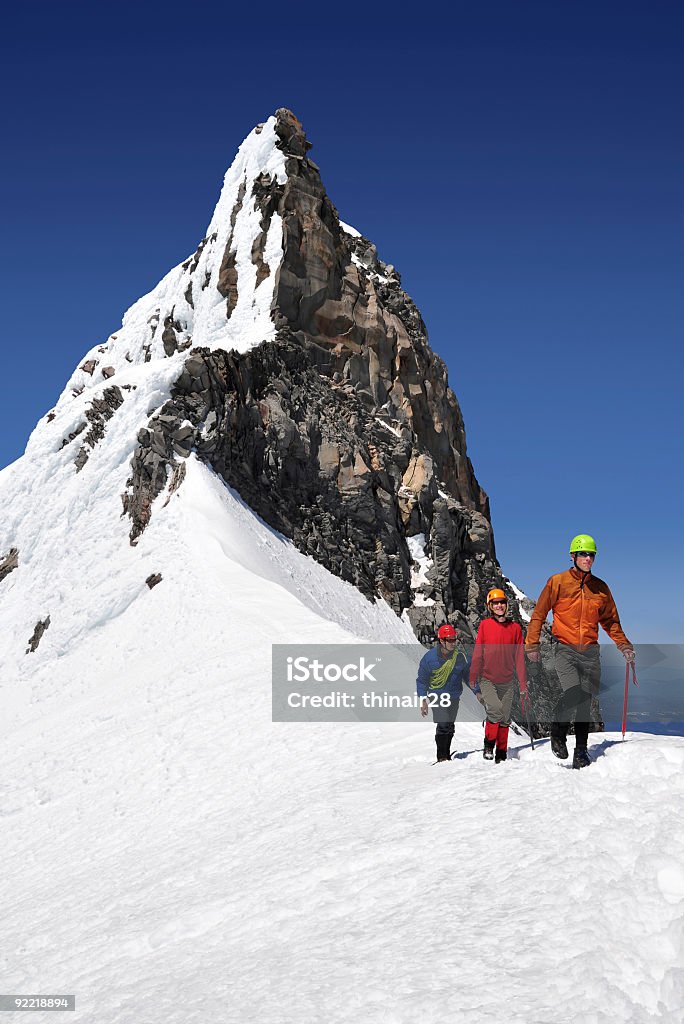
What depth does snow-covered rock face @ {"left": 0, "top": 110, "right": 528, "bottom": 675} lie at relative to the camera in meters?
34.1

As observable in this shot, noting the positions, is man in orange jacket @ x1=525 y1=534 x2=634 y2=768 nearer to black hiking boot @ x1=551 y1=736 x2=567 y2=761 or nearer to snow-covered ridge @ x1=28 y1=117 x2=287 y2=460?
black hiking boot @ x1=551 y1=736 x2=567 y2=761

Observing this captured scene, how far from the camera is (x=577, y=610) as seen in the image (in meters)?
8.62

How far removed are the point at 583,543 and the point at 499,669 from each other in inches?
75.5

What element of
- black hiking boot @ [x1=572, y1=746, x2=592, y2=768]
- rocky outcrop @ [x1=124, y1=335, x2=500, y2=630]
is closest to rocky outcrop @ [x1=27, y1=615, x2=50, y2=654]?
rocky outcrop @ [x1=124, y1=335, x2=500, y2=630]

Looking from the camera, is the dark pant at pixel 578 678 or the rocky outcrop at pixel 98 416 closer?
the dark pant at pixel 578 678

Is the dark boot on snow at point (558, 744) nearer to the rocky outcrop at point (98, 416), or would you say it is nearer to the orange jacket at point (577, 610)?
the orange jacket at point (577, 610)

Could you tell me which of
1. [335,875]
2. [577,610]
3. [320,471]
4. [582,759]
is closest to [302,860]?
[335,875]

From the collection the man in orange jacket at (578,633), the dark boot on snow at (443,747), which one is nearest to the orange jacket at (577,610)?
the man in orange jacket at (578,633)

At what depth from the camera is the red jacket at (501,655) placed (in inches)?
371

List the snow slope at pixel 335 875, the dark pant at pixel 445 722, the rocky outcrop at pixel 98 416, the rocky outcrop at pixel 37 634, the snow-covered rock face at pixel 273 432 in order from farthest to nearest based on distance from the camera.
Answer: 1. the rocky outcrop at pixel 98 416
2. the snow-covered rock face at pixel 273 432
3. the rocky outcrop at pixel 37 634
4. the dark pant at pixel 445 722
5. the snow slope at pixel 335 875

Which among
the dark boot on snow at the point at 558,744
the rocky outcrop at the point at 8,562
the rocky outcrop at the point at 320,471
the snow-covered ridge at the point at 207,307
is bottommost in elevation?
the dark boot on snow at the point at 558,744

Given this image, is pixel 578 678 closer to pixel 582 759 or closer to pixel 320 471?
pixel 582 759

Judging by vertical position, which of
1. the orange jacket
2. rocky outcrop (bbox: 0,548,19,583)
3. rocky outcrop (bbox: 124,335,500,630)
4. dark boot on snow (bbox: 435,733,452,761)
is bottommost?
dark boot on snow (bbox: 435,733,452,761)

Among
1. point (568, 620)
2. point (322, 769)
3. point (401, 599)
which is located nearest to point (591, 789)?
point (568, 620)
